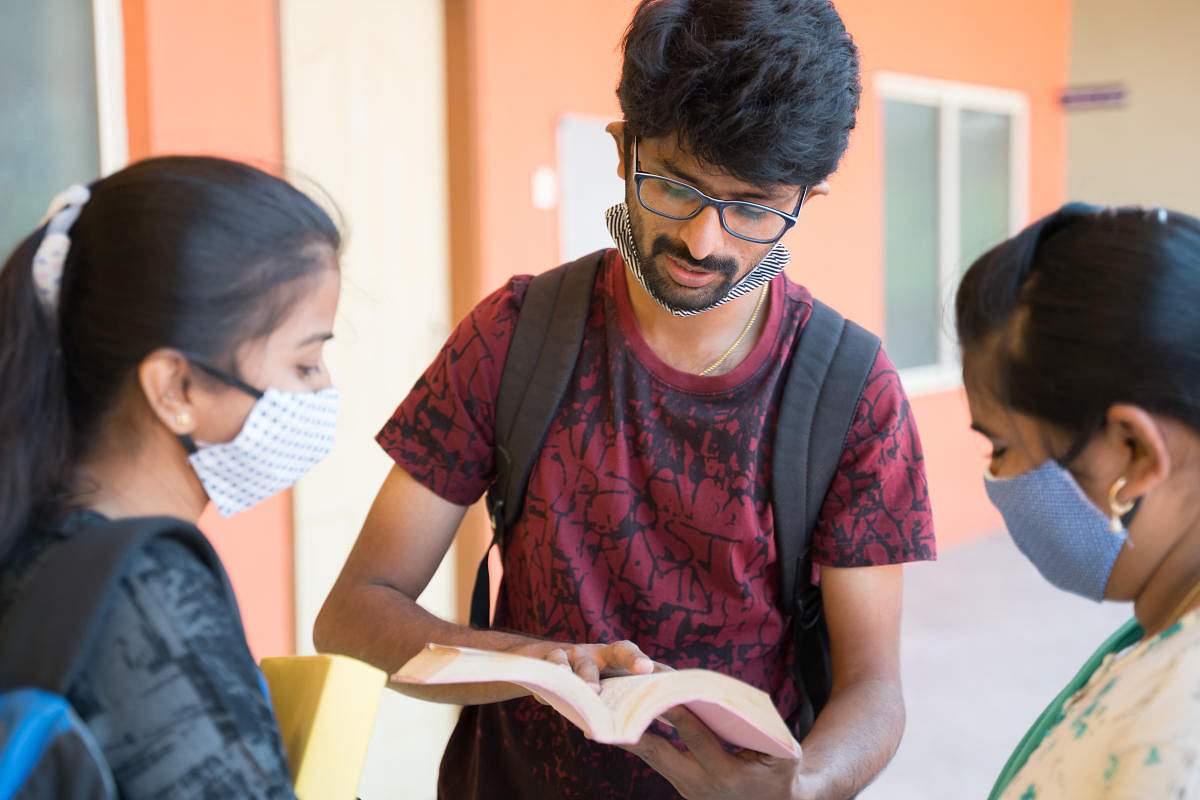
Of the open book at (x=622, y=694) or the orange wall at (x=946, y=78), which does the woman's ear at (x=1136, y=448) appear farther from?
the orange wall at (x=946, y=78)

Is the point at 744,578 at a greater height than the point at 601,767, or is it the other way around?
the point at 744,578

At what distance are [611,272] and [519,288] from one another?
141 millimetres

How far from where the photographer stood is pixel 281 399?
3.76 feet

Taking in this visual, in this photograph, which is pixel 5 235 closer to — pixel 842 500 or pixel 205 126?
pixel 205 126

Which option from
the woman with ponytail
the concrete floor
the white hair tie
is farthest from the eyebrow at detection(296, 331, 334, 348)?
the concrete floor

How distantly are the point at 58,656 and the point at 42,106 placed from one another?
2.44m

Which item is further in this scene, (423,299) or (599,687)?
(423,299)

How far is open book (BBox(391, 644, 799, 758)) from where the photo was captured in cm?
104

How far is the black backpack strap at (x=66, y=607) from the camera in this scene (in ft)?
2.76

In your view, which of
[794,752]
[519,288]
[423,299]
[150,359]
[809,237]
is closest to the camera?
[150,359]

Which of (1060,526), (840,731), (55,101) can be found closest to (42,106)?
(55,101)

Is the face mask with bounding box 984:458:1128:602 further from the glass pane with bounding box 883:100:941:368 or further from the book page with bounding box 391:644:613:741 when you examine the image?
the glass pane with bounding box 883:100:941:368

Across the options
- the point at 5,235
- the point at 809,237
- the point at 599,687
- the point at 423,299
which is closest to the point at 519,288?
the point at 599,687

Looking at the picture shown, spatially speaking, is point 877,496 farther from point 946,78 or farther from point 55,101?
point 946,78
